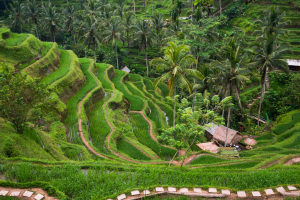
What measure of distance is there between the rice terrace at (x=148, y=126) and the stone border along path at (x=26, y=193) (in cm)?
3

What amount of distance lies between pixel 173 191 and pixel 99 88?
54.9 feet

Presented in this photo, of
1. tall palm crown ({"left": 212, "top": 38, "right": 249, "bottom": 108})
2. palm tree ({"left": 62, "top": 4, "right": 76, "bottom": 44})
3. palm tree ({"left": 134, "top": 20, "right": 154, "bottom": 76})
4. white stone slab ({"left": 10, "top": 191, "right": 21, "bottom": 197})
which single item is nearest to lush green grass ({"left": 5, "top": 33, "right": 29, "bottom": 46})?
white stone slab ({"left": 10, "top": 191, "right": 21, "bottom": 197})

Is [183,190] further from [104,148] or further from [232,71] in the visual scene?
[232,71]

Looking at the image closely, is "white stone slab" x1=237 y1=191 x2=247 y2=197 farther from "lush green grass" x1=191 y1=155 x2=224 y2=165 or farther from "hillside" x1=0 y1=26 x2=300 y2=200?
"lush green grass" x1=191 y1=155 x2=224 y2=165

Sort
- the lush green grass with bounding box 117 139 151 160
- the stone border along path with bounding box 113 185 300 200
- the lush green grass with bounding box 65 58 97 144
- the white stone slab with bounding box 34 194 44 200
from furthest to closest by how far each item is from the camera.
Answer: the lush green grass with bounding box 65 58 97 144, the lush green grass with bounding box 117 139 151 160, the stone border along path with bounding box 113 185 300 200, the white stone slab with bounding box 34 194 44 200

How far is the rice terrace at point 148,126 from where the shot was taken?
8.24m

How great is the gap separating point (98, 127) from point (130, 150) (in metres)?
3.63

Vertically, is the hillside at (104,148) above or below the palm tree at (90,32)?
below

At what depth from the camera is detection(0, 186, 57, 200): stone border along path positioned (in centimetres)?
718

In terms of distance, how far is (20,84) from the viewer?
35.3ft

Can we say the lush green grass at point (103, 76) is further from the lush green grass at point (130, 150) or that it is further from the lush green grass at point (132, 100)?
the lush green grass at point (130, 150)

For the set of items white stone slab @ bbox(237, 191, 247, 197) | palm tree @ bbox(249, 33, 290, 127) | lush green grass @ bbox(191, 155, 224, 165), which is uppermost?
palm tree @ bbox(249, 33, 290, 127)

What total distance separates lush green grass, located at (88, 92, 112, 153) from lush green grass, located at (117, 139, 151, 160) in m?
1.48

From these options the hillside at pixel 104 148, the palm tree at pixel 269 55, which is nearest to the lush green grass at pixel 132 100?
the hillside at pixel 104 148
